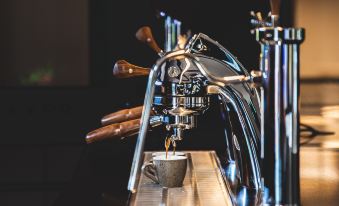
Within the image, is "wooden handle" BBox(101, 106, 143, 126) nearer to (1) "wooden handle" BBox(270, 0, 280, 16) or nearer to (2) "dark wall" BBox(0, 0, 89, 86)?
(1) "wooden handle" BBox(270, 0, 280, 16)

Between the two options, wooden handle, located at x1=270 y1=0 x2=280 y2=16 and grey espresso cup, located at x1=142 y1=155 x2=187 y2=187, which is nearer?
wooden handle, located at x1=270 y1=0 x2=280 y2=16

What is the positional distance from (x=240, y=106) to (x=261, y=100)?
25 cm

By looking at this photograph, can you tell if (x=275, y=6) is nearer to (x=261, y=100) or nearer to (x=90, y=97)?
(x=261, y=100)

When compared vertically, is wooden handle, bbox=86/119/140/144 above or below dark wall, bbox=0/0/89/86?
below

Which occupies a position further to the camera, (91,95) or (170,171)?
(91,95)

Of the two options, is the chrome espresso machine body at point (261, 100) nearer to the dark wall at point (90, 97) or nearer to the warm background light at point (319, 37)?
the dark wall at point (90, 97)

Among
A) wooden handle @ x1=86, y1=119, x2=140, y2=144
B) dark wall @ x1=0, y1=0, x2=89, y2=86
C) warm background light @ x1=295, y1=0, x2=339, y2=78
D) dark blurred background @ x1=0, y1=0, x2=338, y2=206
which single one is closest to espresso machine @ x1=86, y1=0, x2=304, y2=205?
wooden handle @ x1=86, y1=119, x2=140, y2=144

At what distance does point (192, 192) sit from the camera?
1330 millimetres

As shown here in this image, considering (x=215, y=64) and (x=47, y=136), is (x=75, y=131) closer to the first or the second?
(x=47, y=136)

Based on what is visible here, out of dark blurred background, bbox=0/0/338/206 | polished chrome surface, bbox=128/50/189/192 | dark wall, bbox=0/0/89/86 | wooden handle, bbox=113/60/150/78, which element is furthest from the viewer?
dark wall, bbox=0/0/89/86

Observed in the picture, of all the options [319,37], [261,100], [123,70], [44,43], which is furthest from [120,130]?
[319,37]

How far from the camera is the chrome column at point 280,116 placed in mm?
889

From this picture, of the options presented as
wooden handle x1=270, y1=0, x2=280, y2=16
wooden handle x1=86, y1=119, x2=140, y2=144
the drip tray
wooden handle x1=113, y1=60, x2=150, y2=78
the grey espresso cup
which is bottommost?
the drip tray

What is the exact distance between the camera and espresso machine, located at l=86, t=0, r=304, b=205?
890mm
